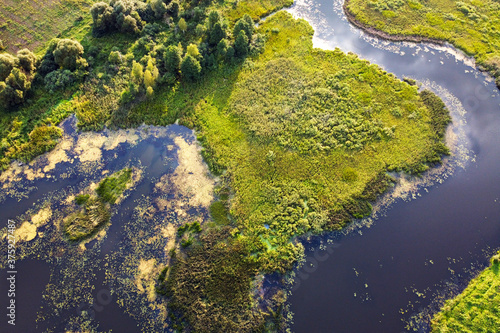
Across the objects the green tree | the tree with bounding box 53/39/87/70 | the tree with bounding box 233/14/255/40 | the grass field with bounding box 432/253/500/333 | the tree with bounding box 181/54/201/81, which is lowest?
the grass field with bounding box 432/253/500/333

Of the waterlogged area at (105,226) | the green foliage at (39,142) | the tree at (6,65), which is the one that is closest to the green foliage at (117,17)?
the tree at (6,65)

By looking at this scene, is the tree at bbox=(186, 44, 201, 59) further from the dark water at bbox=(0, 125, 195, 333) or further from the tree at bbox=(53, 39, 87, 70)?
the tree at bbox=(53, 39, 87, 70)

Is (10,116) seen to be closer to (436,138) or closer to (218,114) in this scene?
(218,114)

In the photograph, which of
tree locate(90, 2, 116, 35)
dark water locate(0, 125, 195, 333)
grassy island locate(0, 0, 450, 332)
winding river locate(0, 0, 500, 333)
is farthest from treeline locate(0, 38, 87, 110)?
dark water locate(0, 125, 195, 333)

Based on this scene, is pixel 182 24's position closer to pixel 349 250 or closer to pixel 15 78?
pixel 15 78

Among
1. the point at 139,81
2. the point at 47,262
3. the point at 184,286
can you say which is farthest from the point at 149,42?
the point at 184,286

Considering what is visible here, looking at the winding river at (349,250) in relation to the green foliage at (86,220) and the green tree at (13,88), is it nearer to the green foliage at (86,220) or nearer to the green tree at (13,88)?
the green foliage at (86,220)
